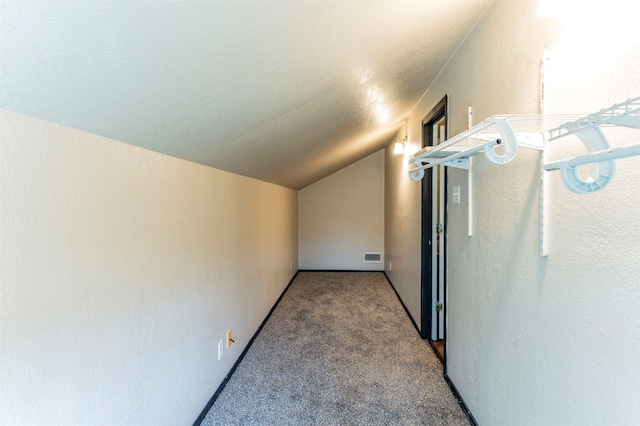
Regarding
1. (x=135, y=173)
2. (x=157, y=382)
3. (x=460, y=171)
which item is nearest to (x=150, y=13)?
(x=135, y=173)

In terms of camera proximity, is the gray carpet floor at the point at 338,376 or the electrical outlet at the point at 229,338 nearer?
the gray carpet floor at the point at 338,376

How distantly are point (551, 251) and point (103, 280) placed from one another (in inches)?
62.4

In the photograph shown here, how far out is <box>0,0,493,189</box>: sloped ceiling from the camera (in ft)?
1.98

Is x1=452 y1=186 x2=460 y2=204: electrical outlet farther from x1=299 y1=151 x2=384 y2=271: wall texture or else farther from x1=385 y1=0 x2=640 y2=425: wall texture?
x1=299 y1=151 x2=384 y2=271: wall texture

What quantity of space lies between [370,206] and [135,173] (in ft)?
14.9

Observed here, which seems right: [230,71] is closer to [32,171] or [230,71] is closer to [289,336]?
[32,171]

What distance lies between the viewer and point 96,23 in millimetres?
589

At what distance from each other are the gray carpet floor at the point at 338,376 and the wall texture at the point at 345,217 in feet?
6.55

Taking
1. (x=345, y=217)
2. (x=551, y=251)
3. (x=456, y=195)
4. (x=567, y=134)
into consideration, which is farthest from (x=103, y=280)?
(x=345, y=217)

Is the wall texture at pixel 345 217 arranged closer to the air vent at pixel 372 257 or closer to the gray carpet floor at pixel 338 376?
the air vent at pixel 372 257

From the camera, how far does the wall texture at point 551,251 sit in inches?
31.3

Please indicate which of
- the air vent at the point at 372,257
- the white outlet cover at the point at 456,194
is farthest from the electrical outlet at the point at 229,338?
the air vent at the point at 372,257

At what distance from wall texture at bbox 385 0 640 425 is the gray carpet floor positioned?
335mm

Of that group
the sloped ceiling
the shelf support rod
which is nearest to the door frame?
the sloped ceiling
